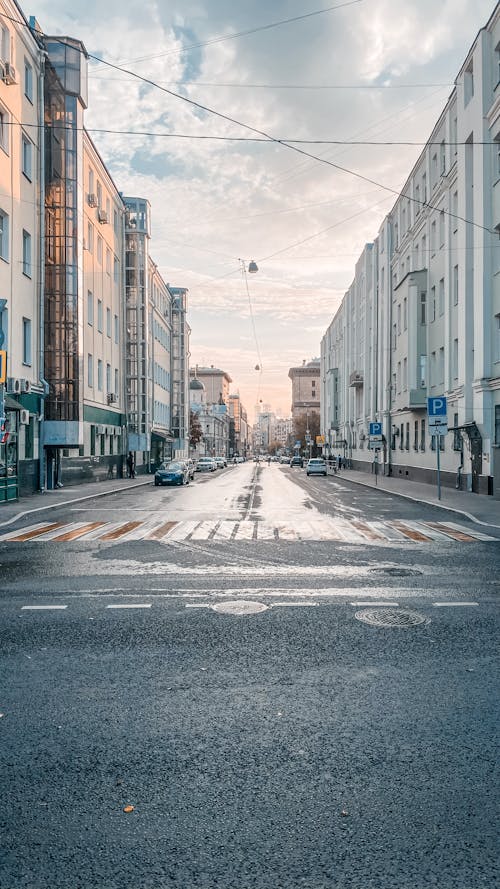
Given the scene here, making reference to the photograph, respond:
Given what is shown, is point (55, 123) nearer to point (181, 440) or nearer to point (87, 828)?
point (87, 828)

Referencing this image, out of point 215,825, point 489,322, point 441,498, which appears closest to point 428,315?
point 489,322

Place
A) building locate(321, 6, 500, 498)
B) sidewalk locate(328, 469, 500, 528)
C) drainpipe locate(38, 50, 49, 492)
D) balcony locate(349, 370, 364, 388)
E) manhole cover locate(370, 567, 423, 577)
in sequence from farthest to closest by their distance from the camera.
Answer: balcony locate(349, 370, 364, 388)
drainpipe locate(38, 50, 49, 492)
building locate(321, 6, 500, 498)
sidewalk locate(328, 469, 500, 528)
manhole cover locate(370, 567, 423, 577)

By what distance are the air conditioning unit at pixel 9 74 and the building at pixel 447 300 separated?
15859mm

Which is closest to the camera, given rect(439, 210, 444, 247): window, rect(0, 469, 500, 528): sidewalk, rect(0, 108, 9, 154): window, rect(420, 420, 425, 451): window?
rect(0, 469, 500, 528): sidewalk

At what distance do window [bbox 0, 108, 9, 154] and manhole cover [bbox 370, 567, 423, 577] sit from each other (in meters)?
21.7

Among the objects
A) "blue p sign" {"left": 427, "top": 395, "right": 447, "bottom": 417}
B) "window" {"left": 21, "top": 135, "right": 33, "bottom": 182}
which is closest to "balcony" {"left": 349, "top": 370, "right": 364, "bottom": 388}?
"blue p sign" {"left": 427, "top": 395, "right": 447, "bottom": 417}

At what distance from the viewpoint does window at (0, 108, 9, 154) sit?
2412 centimetres

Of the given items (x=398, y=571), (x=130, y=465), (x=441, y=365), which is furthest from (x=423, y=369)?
(x=398, y=571)

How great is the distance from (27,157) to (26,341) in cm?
751

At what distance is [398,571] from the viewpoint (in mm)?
9938

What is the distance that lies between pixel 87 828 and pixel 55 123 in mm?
31882

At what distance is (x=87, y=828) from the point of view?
10.4 feet

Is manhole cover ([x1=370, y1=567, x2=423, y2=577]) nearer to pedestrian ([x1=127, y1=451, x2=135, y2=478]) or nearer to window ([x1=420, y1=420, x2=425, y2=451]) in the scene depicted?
window ([x1=420, y1=420, x2=425, y2=451])

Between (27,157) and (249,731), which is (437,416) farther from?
(249,731)
